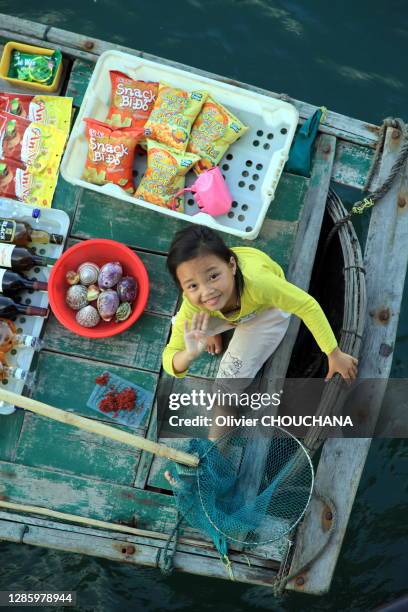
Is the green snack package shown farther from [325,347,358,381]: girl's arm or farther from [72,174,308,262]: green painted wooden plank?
[325,347,358,381]: girl's arm

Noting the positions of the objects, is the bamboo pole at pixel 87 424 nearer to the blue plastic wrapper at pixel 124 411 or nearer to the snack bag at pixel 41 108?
the blue plastic wrapper at pixel 124 411

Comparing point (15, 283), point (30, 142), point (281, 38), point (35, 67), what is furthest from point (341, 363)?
point (281, 38)

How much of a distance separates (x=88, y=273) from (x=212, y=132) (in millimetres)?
987

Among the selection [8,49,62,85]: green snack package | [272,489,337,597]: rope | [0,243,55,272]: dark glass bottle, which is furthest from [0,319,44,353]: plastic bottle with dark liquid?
[272,489,337,597]: rope

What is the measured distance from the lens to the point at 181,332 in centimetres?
280

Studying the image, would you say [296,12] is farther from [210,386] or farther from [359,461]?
[359,461]

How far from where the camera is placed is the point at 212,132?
3.24 meters

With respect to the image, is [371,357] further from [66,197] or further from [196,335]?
[66,197]

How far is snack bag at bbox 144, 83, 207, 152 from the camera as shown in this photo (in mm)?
3193

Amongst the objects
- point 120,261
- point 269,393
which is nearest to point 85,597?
point 269,393

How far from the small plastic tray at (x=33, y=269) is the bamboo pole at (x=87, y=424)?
658 mm

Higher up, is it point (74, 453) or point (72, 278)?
point (72, 278)

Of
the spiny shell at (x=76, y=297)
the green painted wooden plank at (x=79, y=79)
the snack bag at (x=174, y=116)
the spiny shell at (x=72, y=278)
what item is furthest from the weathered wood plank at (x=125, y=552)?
the green painted wooden plank at (x=79, y=79)

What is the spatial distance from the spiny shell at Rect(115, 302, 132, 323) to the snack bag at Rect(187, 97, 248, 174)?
2.69 ft
